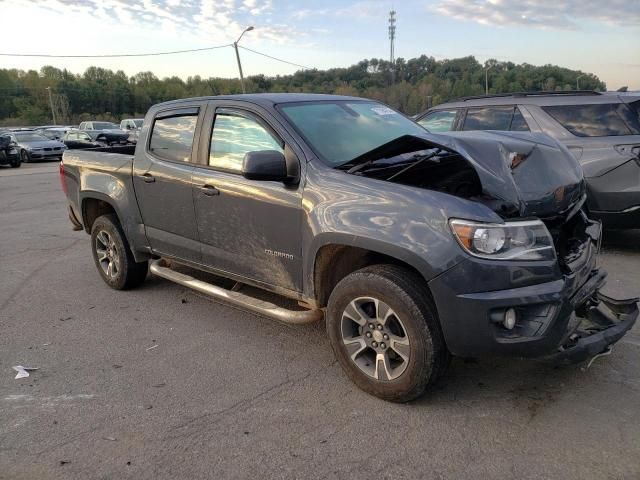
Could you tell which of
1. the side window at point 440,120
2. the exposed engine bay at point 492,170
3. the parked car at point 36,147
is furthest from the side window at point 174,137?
the parked car at point 36,147

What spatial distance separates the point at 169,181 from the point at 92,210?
1.81m

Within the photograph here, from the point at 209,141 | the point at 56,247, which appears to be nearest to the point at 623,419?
the point at 209,141

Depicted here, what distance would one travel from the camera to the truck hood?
3.08m

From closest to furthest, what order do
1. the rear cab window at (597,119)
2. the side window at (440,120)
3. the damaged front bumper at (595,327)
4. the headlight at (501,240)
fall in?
the headlight at (501,240)
the damaged front bumper at (595,327)
the rear cab window at (597,119)
the side window at (440,120)

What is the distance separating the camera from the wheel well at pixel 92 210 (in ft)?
19.1

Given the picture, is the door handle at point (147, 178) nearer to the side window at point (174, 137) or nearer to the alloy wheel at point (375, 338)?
the side window at point (174, 137)

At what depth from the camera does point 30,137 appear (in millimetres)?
26625

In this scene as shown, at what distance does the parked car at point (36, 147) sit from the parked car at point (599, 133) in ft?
78.7

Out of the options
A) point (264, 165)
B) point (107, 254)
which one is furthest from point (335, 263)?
point (107, 254)

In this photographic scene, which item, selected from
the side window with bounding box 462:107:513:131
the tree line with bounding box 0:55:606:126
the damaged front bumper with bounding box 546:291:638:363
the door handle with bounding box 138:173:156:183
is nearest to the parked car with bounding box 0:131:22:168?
the tree line with bounding box 0:55:606:126

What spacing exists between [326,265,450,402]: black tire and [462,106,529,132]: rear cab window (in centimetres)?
412

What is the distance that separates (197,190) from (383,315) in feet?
6.38

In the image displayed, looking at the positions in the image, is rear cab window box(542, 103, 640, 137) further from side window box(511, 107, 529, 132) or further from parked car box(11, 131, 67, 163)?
parked car box(11, 131, 67, 163)

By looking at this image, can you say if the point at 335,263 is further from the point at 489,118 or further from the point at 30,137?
the point at 30,137
